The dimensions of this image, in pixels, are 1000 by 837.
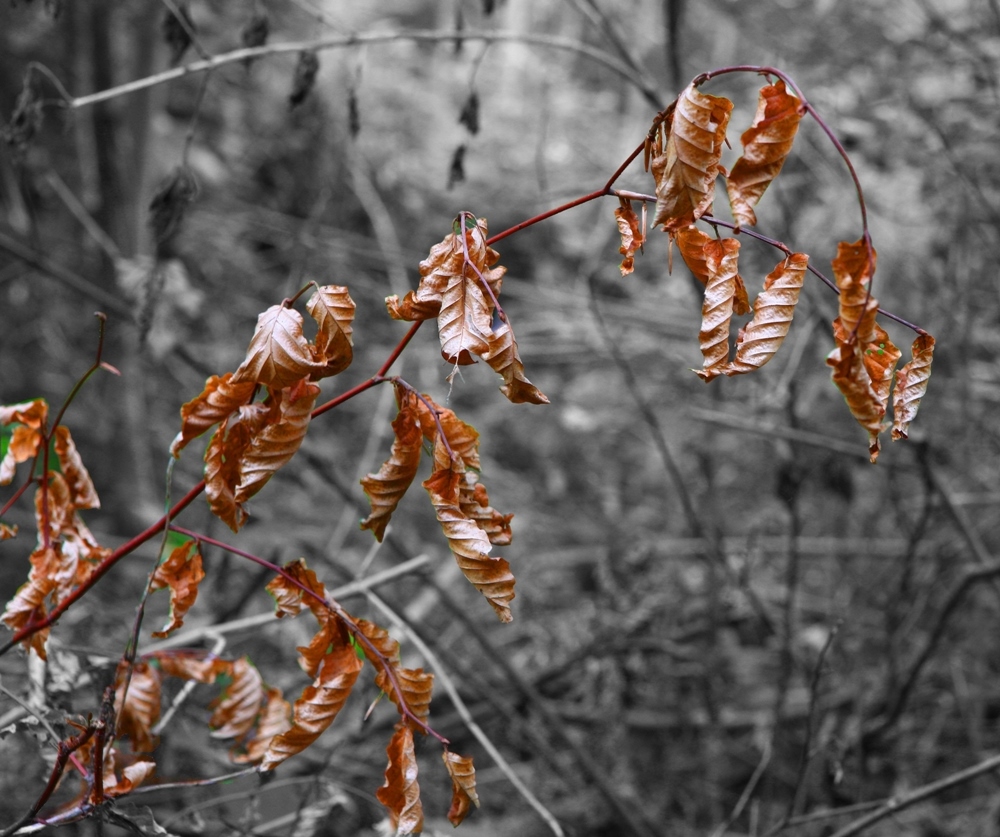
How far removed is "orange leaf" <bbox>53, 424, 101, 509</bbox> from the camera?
1.23m

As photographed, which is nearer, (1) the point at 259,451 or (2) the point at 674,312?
(1) the point at 259,451

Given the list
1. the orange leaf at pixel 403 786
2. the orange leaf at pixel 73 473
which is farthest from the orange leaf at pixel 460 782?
the orange leaf at pixel 73 473

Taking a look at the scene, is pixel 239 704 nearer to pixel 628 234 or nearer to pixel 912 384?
pixel 628 234

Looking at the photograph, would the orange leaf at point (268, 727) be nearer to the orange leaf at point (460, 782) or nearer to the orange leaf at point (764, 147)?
the orange leaf at point (460, 782)

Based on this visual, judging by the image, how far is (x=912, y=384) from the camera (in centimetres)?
91

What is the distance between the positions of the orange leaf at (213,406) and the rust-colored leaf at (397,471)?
0.17m

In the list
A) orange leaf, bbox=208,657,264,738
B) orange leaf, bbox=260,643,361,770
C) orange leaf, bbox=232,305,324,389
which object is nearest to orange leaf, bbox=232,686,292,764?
orange leaf, bbox=208,657,264,738

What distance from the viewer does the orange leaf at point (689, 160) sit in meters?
0.82

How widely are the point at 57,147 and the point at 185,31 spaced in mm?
3344

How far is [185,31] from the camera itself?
1.66m

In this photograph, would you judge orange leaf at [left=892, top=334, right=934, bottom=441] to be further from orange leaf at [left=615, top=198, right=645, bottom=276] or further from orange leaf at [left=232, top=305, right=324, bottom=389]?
orange leaf at [left=232, top=305, right=324, bottom=389]

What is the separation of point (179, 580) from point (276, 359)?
373 millimetres

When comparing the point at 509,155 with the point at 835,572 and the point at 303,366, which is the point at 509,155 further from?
the point at 303,366

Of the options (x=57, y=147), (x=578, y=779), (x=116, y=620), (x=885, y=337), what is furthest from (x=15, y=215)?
(x=885, y=337)
